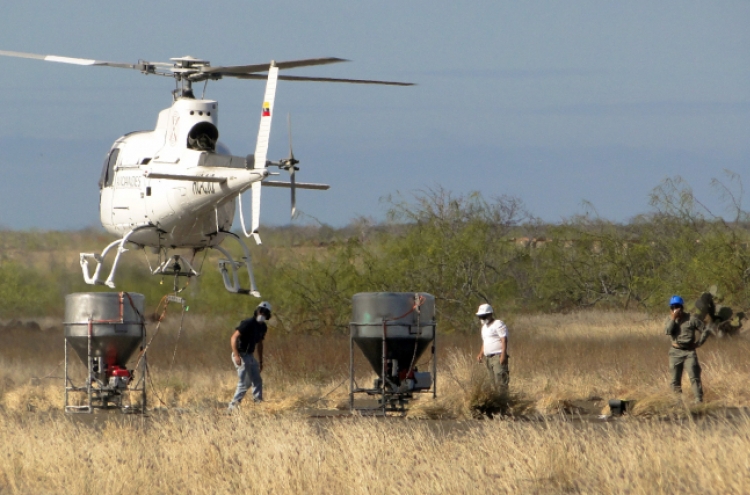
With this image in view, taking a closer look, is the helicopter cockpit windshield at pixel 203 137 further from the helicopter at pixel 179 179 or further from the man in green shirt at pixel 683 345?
the man in green shirt at pixel 683 345

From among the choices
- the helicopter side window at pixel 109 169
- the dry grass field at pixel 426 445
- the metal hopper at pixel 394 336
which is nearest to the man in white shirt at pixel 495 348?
the dry grass field at pixel 426 445

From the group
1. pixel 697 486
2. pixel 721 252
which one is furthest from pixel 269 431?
pixel 721 252

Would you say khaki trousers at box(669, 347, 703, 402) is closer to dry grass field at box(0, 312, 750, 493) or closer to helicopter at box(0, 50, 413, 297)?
dry grass field at box(0, 312, 750, 493)

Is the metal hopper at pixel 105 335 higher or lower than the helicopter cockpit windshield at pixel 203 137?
lower

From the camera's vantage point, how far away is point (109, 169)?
22.3 metres

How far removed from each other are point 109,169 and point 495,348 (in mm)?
8970

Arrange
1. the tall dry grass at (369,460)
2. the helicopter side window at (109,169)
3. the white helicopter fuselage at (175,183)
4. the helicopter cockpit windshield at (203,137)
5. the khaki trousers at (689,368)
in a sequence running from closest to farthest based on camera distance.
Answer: the tall dry grass at (369,460), the khaki trousers at (689,368), the white helicopter fuselage at (175,183), the helicopter cockpit windshield at (203,137), the helicopter side window at (109,169)

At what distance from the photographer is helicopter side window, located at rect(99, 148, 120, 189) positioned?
2211 cm

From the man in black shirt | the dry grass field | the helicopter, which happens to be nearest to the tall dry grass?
the dry grass field

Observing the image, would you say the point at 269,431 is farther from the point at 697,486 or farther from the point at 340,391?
the point at 340,391

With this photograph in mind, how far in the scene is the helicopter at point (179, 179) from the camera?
64.8 feet

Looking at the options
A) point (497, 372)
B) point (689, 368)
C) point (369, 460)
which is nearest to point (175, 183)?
point (497, 372)

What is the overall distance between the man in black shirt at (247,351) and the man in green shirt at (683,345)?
6029 millimetres

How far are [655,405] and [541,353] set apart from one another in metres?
9.26
